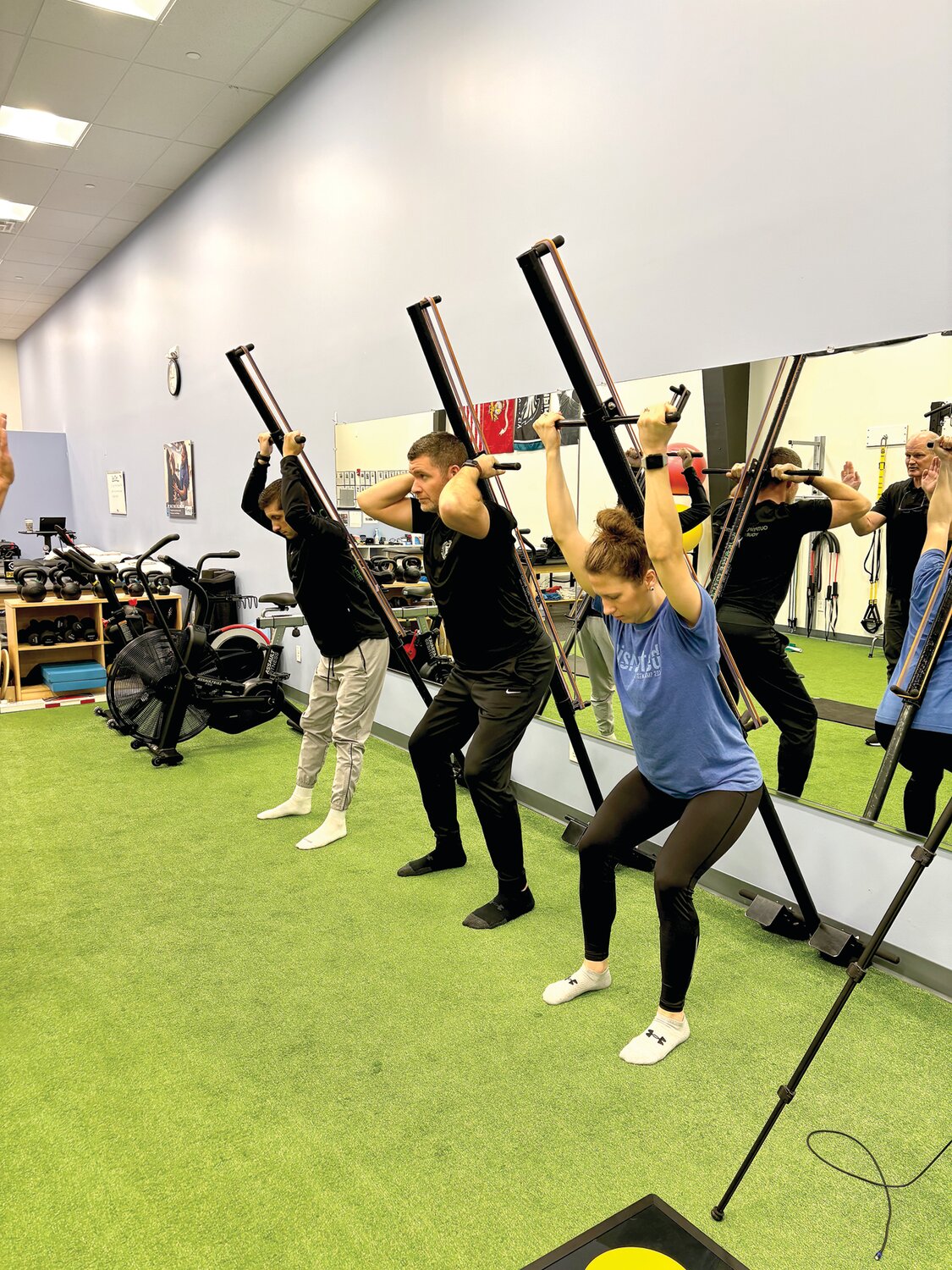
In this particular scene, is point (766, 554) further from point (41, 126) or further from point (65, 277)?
point (65, 277)

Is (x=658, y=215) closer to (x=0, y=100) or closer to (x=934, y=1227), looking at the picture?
(x=934, y=1227)

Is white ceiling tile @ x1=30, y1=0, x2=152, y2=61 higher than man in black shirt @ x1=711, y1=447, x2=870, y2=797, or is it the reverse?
white ceiling tile @ x1=30, y1=0, x2=152, y2=61

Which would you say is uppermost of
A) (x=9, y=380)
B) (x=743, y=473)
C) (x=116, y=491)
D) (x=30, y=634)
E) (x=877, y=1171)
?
(x=9, y=380)

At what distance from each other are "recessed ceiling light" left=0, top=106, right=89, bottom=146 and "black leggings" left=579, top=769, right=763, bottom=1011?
267 inches

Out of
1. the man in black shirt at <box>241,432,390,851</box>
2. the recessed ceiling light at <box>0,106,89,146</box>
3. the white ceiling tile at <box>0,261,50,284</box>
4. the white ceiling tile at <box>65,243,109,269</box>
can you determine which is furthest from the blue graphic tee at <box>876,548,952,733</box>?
the white ceiling tile at <box>0,261,50,284</box>

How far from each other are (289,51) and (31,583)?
391cm

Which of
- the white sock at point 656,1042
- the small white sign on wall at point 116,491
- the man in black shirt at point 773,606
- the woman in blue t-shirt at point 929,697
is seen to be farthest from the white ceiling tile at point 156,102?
the white sock at point 656,1042

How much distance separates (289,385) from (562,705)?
394 cm

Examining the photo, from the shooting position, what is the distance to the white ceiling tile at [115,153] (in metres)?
6.61

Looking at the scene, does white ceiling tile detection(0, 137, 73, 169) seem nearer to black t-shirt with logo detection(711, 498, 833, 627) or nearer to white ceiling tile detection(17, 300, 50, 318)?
white ceiling tile detection(17, 300, 50, 318)

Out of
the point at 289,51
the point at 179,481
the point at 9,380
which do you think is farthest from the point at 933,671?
the point at 9,380

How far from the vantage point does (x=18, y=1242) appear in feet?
5.40

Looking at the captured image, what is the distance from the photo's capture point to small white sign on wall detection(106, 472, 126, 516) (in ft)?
32.7

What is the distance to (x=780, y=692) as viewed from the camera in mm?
2924
